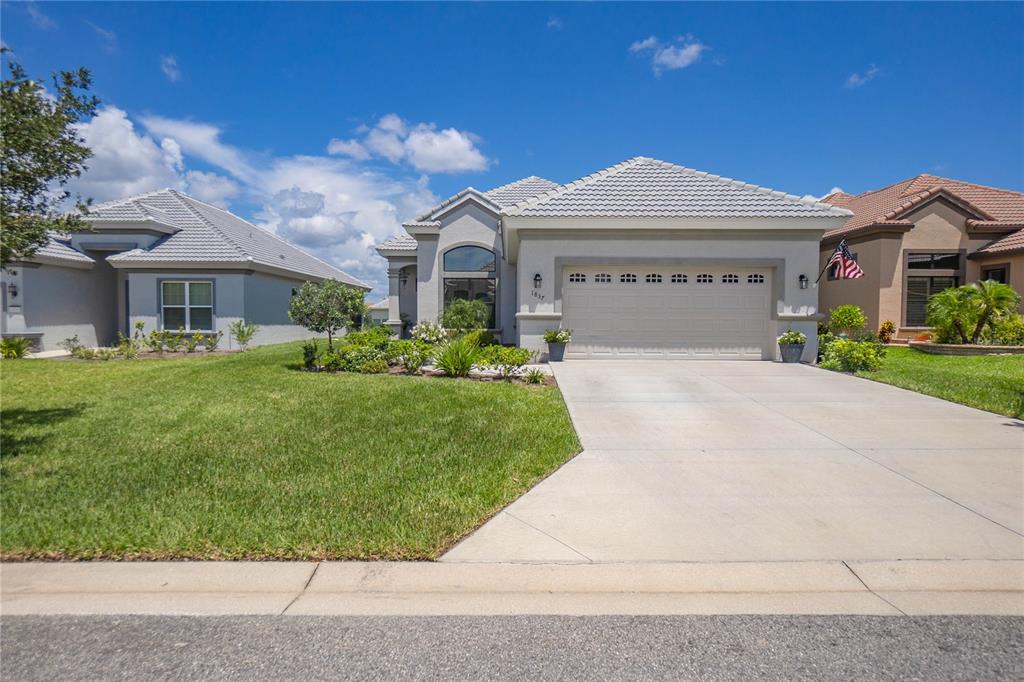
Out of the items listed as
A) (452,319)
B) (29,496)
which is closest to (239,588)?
(29,496)

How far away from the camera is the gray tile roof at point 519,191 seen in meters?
20.4

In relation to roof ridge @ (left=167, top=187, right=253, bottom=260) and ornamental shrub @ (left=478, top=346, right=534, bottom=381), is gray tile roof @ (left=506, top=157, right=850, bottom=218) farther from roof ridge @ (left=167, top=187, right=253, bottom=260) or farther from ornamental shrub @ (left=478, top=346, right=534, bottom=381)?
roof ridge @ (left=167, top=187, right=253, bottom=260)

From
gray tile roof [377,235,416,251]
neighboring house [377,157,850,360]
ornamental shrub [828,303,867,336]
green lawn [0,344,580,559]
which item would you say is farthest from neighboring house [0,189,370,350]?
ornamental shrub [828,303,867,336]

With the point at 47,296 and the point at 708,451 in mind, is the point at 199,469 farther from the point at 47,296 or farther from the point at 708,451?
the point at 47,296

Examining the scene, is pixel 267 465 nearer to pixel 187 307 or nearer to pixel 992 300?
pixel 187 307

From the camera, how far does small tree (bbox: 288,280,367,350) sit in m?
12.4

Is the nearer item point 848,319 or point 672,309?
point 672,309

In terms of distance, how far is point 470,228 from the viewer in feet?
62.1

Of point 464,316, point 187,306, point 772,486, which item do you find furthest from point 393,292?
point 772,486

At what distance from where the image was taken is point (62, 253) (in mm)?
17422

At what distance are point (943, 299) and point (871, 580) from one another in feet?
51.1

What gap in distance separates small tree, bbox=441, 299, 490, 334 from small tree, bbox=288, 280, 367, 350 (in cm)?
479

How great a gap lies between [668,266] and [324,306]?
8.65 m

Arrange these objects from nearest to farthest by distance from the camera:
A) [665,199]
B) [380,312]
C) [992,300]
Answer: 1. [665,199]
2. [992,300]
3. [380,312]
